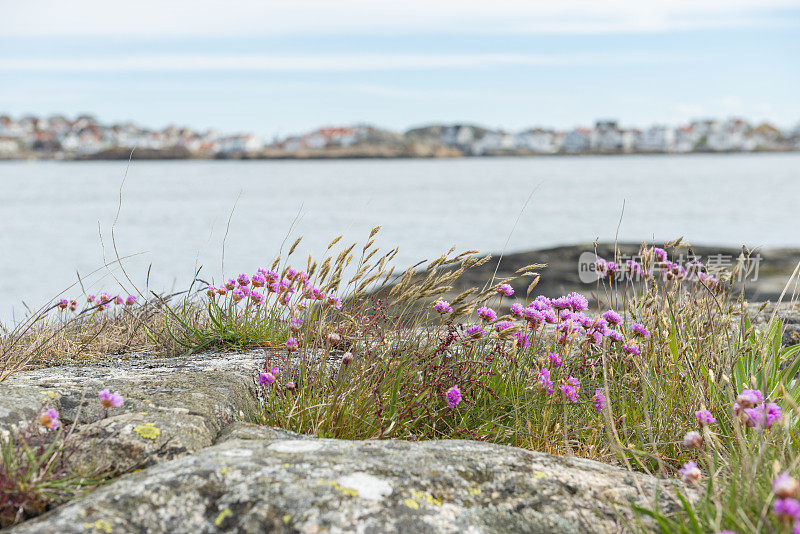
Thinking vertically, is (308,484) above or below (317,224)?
above

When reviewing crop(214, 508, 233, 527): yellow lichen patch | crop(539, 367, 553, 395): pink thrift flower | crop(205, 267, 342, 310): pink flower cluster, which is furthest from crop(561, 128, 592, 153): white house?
crop(214, 508, 233, 527): yellow lichen patch

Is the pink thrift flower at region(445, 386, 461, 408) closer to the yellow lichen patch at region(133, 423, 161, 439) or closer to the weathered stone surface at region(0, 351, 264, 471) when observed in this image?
the weathered stone surface at region(0, 351, 264, 471)

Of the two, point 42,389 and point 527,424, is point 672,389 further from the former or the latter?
point 42,389

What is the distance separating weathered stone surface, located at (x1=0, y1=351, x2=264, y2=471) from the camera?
2.82 m

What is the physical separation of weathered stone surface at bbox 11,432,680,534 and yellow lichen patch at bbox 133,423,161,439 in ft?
1.31

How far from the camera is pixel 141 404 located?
319 centimetres

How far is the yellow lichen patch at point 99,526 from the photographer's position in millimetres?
2068

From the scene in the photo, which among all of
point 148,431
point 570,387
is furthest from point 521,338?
point 148,431

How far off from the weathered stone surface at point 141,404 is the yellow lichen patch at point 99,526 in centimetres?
52

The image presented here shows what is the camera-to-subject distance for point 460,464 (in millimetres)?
2592

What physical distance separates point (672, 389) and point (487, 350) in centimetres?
112

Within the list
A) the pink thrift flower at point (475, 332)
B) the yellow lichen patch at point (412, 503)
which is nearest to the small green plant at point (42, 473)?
the yellow lichen patch at point (412, 503)

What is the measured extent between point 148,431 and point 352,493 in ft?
3.59

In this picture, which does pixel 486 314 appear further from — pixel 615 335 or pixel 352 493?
pixel 352 493
